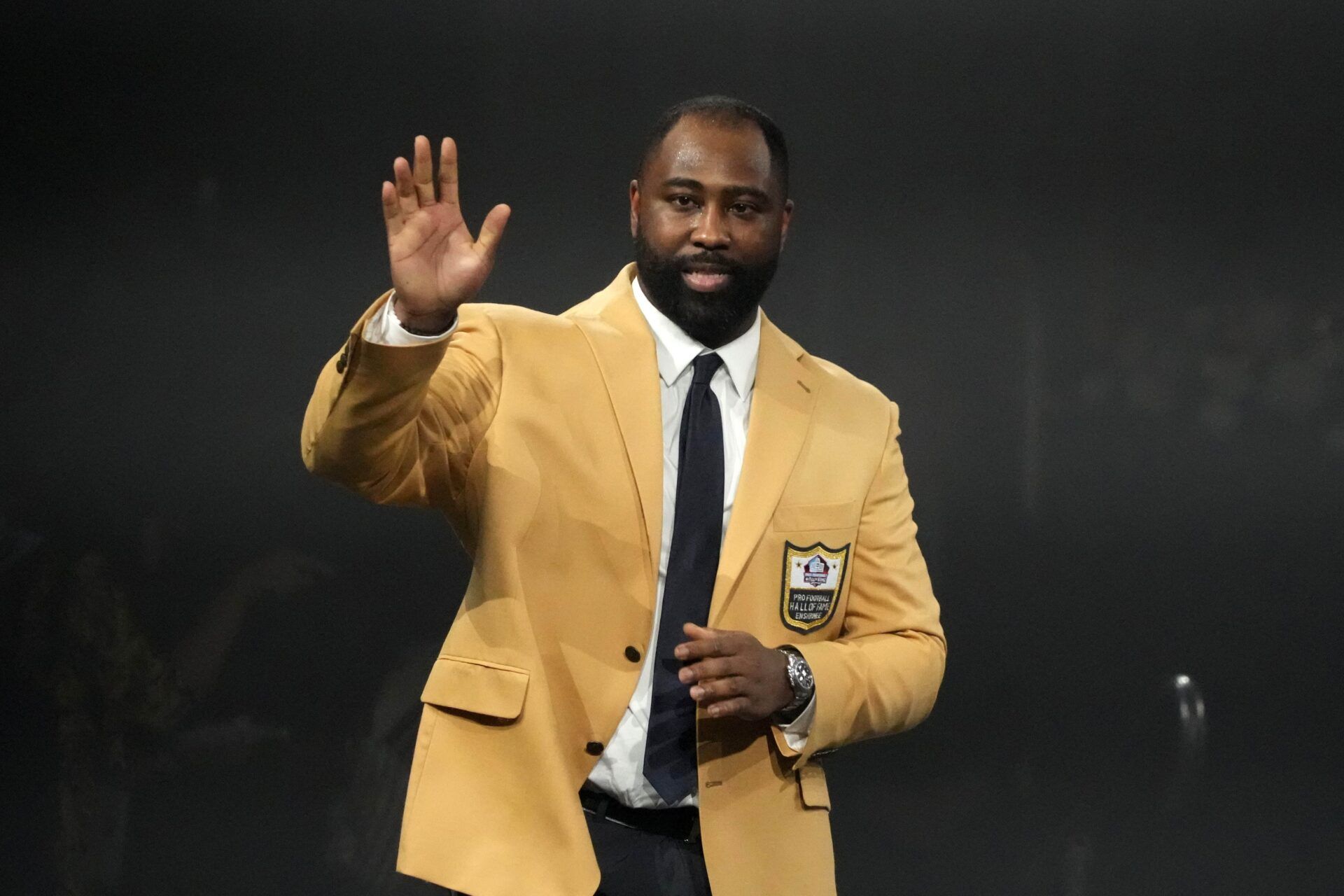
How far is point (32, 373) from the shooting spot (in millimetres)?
3070

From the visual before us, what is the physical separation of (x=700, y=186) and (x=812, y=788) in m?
0.80

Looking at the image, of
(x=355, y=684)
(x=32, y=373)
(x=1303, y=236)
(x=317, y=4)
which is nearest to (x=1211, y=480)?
(x=1303, y=236)

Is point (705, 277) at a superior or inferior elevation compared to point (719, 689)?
superior

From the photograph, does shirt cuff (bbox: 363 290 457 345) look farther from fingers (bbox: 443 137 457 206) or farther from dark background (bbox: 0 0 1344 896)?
dark background (bbox: 0 0 1344 896)

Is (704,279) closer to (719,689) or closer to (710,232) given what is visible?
(710,232)

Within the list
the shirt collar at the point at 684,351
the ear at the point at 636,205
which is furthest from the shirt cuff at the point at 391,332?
the ear at the point at 636,205

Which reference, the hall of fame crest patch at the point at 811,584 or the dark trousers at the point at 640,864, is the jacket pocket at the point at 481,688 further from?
the hall of fame crest patch at the point at 811,584

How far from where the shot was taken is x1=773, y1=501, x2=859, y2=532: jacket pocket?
195 centimetres

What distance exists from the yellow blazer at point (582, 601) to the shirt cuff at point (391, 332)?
0.33 feet

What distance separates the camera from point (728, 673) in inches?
67.7

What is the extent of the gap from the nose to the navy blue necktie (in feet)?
0.80

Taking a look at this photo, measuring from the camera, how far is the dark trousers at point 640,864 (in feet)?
6.10

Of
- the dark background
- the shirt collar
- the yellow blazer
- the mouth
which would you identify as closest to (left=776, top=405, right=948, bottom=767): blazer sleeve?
the yellow blazer

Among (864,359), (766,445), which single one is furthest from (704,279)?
(864,359)
